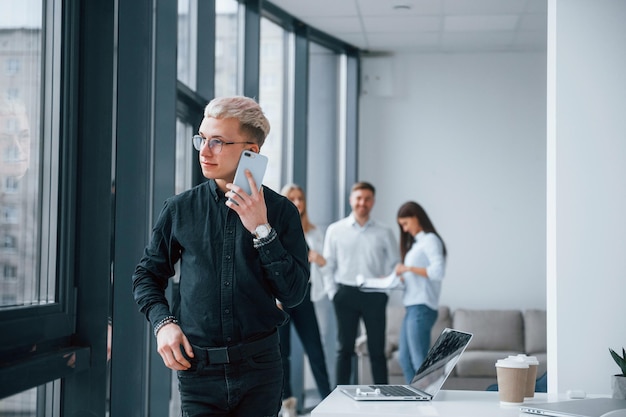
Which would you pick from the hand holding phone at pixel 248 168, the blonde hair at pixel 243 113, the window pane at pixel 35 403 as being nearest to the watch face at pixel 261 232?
the hand holding phone at pixel 248 168

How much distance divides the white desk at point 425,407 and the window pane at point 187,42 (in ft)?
7.91

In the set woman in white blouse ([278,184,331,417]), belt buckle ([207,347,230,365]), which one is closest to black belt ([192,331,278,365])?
belt buckle ([207,347,230,365])

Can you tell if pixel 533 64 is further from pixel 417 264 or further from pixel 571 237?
pixel 571 237

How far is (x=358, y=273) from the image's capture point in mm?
6012

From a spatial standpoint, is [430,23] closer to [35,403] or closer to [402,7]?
[402,7]

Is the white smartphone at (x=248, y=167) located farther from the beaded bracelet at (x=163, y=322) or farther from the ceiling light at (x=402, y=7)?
the ceiling light at (x=402, y=7)

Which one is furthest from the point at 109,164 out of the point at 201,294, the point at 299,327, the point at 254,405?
the point at 299,327

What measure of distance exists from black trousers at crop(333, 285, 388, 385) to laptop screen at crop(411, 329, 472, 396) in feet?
11.5

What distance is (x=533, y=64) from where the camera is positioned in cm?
780

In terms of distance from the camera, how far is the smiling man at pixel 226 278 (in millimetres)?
2016

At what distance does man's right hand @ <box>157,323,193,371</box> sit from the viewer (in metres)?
1.95

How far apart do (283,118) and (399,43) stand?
160 cm

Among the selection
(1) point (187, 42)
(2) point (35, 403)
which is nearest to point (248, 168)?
(2) point (35, 403)

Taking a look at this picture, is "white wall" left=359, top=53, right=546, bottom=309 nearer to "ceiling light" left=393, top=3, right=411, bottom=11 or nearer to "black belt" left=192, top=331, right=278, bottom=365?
"ceiling light" left=393, top=3, right=411, bottom=11
